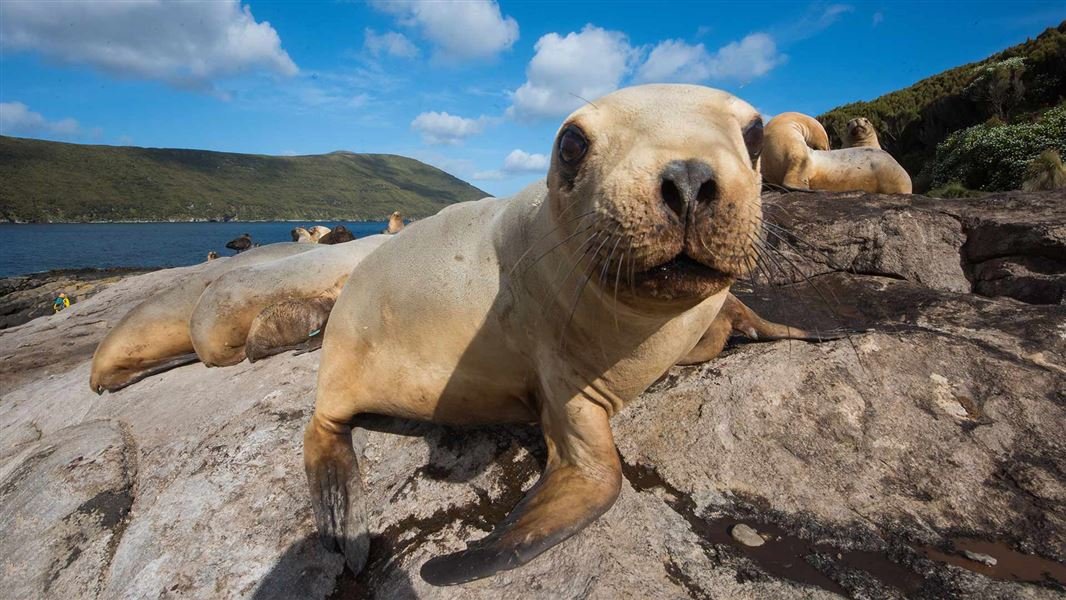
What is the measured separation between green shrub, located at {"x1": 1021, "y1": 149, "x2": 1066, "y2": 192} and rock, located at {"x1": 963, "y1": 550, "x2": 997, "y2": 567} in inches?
435

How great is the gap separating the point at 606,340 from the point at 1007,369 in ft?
7.35

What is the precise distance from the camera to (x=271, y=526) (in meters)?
2.55

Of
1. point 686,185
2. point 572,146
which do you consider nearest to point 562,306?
point 572,146

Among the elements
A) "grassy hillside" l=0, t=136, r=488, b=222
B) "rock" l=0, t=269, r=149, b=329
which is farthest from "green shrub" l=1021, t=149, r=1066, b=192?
"grassy hillside" l=0, t=136, r=488, b=222

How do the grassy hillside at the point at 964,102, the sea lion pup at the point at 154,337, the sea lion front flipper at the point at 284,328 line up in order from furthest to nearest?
the grassy hillside at the point at 964,102
the sea lion pup at the point at 154,337
the sea lion front flipper at the point at 284,328

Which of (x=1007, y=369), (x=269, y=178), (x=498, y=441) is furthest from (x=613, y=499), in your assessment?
(x=269, y=178)

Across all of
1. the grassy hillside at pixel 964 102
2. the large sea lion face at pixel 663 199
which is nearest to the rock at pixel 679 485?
the large sea lion face at pixel 663 199

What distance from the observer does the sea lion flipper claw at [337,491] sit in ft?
7.78

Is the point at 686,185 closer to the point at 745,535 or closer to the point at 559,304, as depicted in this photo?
the point at 559,304

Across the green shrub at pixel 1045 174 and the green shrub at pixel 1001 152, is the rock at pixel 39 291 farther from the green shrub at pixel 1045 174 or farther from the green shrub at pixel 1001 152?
the green shrub at pixel 1001 152

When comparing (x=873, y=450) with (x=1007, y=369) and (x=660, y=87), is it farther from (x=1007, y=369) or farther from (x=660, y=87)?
(x=660, y=87)

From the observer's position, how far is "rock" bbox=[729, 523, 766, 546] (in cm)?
215

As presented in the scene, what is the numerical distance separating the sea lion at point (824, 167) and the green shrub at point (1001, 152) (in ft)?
18.3

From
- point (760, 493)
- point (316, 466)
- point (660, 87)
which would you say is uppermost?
point (660, 87)
